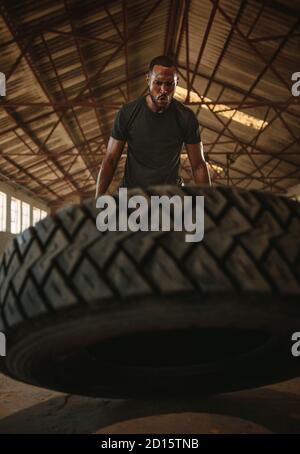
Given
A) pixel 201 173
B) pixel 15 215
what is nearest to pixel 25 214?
pixel 15 215

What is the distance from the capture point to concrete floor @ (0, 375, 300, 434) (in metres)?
1.54

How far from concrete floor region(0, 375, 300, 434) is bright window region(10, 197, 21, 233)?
15.0 meters

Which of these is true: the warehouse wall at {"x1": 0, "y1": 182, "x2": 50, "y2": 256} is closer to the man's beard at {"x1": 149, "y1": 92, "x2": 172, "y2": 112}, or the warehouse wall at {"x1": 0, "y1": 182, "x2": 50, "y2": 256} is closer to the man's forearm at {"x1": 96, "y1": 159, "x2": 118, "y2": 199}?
the man's forearm at {"x1": 96, "y1": 159, "x2": 118, "y2": 199}

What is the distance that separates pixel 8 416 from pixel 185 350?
83 cm

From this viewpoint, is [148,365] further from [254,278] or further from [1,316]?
[254,278]

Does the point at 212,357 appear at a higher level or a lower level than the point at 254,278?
lower

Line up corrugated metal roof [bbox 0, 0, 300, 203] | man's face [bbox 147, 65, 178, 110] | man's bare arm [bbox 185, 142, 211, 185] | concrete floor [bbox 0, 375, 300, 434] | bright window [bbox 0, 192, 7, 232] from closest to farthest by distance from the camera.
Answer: concrete floor [bbox 0, 375, 300, 434], man's face [bbox 147, 65, 178, 110], man's bare arm [bbox 185, 142, 211, 185], corrugated metal roof [bbox 0, 0, 300, 203], bright window [bbox 0, 192, 7, 232]

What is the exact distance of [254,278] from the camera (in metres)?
0.96

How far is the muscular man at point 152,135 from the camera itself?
2.26 m

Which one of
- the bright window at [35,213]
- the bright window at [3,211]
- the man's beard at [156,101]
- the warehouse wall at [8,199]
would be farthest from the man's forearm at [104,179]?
the bright window at [35,213]

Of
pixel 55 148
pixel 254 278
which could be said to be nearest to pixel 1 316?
pixel 254 278

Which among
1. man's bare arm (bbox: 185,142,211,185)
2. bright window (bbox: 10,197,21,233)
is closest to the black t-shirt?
man's bare arm (bbox: 185,142,211,185)

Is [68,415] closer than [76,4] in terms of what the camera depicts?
Yes
